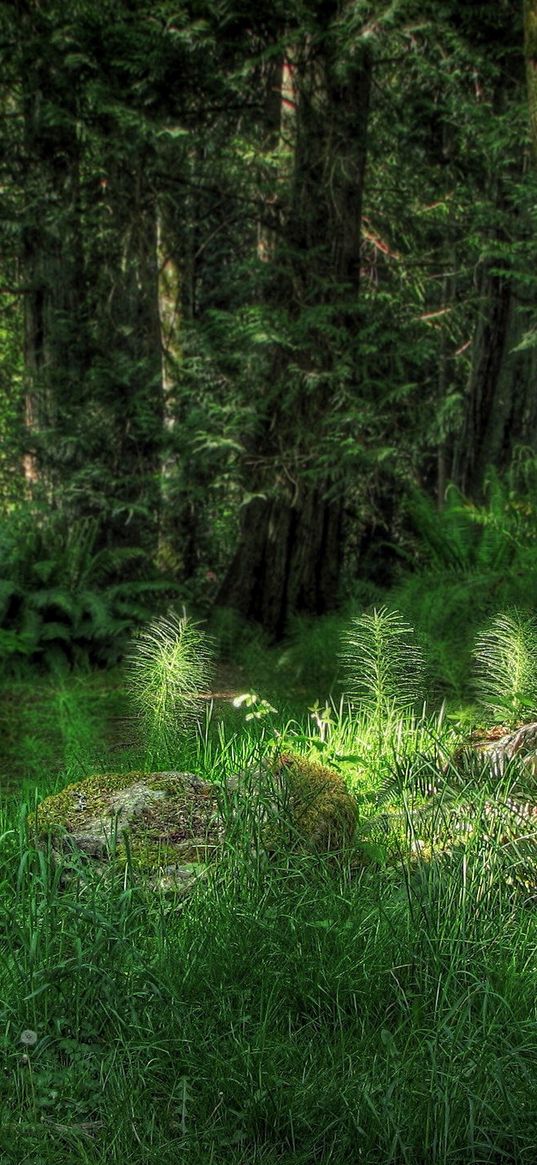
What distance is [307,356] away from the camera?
27.0 feet

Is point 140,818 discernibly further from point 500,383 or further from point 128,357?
point 500,383

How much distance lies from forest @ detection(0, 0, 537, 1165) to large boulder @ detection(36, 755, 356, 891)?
2 centimetres

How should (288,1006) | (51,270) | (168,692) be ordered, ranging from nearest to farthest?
1. (288,1006)
2. (168,692)
3. (51,270)

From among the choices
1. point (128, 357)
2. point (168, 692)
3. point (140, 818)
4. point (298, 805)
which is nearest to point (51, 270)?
point (128, 357)

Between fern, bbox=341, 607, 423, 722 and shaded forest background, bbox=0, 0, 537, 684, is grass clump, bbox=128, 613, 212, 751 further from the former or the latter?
shaded forest background, bbox=0, 0, 537, 684

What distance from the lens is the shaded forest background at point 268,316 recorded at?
760 centimetres

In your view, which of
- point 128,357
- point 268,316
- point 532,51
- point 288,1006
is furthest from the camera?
point 128,357

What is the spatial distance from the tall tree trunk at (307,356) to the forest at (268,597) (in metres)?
0.03

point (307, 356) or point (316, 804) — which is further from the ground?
point (307, 356)

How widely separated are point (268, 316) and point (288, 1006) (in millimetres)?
5708

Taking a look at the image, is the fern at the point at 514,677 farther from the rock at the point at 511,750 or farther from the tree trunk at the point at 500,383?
the tree trunk at the point at 500,383

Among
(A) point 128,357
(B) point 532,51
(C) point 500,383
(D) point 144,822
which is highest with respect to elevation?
(B) point 532,51

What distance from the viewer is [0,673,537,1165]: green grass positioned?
232 centimetres

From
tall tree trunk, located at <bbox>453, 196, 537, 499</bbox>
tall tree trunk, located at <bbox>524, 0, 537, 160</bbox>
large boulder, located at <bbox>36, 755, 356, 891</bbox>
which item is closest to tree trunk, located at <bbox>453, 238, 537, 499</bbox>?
tall tree trunk, located at <bbox>453, 196, 537, 499</bbox>
